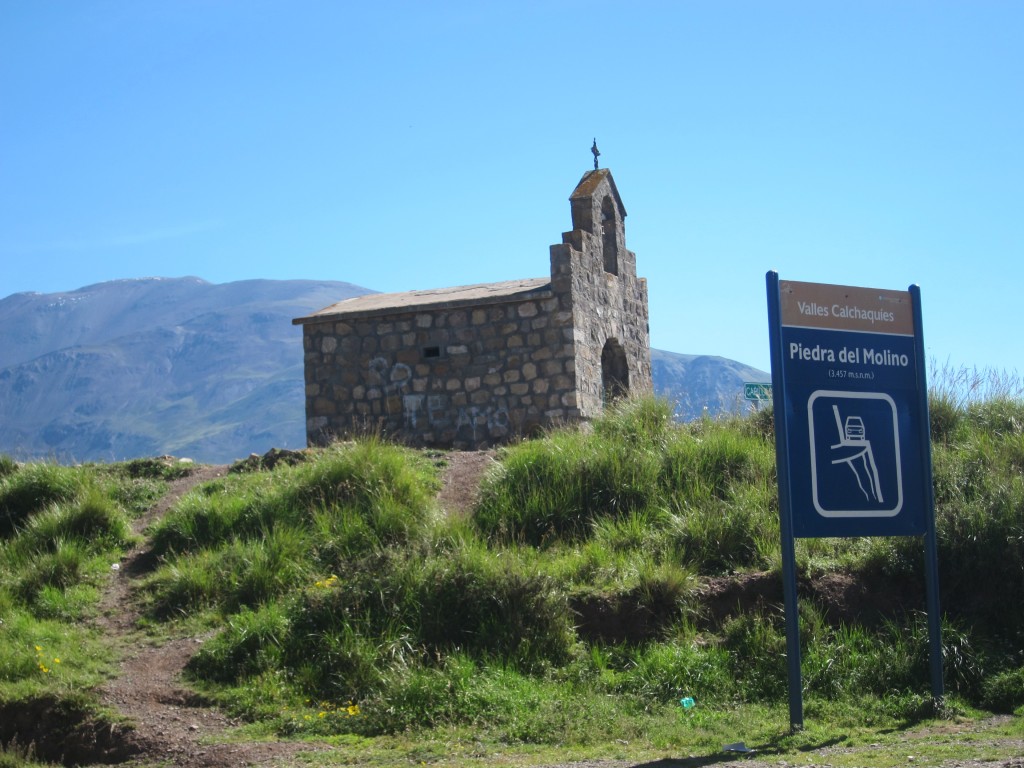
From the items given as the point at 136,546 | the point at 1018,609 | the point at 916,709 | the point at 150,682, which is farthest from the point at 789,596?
the point at 136,546

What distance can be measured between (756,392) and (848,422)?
5926 millimetres

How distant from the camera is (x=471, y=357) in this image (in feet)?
60.4

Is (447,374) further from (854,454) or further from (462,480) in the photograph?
(854,454)

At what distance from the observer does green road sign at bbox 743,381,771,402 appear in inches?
561

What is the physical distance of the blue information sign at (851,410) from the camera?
8.35 meters

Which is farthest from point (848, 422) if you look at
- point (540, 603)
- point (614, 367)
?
point (614, 367)

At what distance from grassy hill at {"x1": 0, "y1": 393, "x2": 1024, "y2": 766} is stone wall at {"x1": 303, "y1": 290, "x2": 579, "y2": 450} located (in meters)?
4.48

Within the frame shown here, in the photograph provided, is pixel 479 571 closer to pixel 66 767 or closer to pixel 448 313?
pixel 66 767

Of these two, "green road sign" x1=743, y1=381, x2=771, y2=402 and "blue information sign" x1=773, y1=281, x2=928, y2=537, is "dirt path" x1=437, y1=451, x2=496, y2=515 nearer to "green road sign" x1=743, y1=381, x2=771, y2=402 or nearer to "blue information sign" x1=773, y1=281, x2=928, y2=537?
"green road sign" x1=743, y1=381, x2=771, y2=402

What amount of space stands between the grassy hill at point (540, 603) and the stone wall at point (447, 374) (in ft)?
14.7

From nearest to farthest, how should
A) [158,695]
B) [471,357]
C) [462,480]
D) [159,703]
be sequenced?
[159,703], [158,695], [462,480], [471,357]

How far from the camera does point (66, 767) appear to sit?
28.2ft

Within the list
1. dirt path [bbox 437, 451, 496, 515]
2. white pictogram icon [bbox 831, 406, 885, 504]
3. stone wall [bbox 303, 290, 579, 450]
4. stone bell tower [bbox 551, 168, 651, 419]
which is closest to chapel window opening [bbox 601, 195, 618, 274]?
stone bell tower [bbox 551, 168, 651, 419]

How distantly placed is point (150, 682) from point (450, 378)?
943cm
